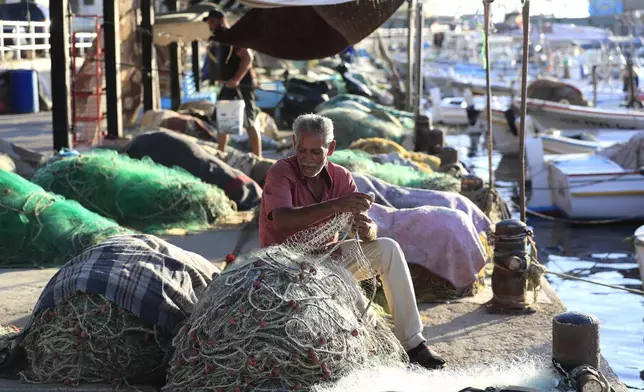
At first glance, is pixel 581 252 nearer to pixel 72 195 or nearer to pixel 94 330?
pixel 72 195

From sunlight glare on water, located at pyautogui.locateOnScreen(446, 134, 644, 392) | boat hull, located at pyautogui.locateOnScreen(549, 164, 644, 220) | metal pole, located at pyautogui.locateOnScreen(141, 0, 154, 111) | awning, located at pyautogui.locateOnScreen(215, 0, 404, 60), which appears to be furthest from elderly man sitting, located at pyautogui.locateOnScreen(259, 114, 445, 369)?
boat hull, located at pyautogui.locateOnScreen(549, 164, 644, 220)

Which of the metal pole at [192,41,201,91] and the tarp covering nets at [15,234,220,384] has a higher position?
the metal pole at [192,41,201,91]

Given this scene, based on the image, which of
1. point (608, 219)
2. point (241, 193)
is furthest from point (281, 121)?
point (241, 193)

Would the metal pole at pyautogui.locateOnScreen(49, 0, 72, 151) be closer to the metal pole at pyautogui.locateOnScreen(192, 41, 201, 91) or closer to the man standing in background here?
the man standing in background

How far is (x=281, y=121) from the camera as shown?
23484 millimetres

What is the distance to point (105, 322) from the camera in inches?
189

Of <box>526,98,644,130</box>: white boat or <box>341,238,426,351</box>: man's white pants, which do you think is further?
<box>526,98,644,130</box>: white boat

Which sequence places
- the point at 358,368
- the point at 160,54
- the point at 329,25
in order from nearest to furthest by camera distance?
the point at 358,368 → the point at 329,25 → the point at 160,54

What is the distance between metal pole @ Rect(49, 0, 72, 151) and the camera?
11.2m

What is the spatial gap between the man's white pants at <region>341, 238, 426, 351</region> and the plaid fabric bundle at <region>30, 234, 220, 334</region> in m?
0.88

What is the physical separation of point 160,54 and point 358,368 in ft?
64.3

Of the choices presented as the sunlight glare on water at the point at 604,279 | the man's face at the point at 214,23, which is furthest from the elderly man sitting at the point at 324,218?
the man's face at the point at 214,23

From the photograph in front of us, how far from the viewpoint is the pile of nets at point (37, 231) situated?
7473 millimetres

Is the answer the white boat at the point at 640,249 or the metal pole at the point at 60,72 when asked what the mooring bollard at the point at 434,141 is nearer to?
the white boat at the point at 640,249
